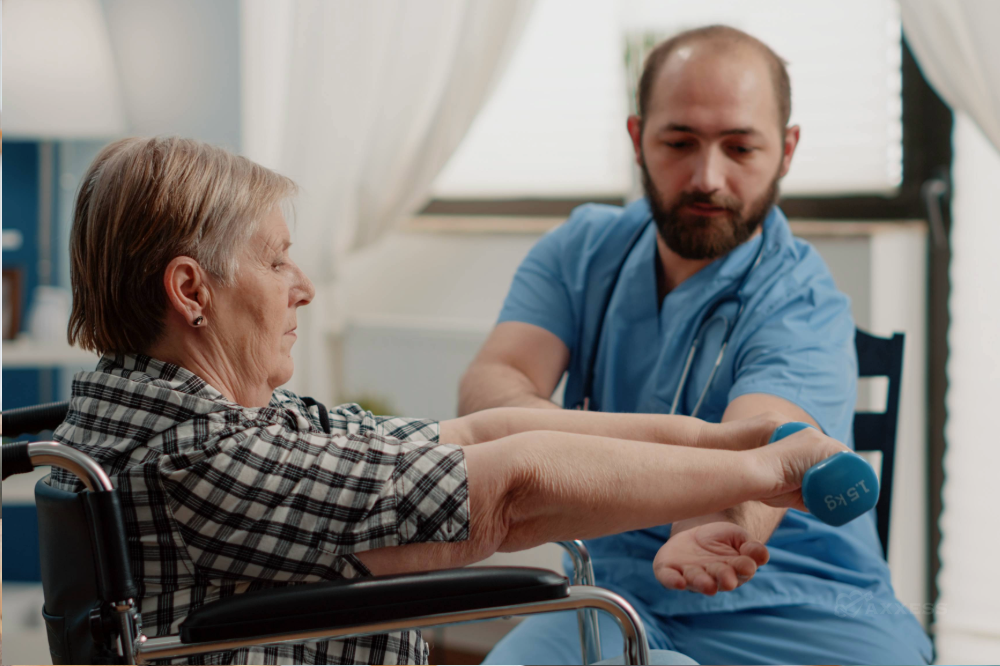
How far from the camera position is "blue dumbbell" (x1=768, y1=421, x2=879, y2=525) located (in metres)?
0.76

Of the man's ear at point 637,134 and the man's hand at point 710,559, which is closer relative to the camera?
the man's hand at point 710,559

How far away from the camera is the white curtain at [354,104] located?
82.0 inches

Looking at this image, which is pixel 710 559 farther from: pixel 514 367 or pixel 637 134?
pixel 637 134

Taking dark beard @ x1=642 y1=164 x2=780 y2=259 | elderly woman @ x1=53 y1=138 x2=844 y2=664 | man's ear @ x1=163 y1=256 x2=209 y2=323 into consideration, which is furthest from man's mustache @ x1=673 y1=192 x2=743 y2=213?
man's ear @ x1=163 y1=256 x2=209 y2=323

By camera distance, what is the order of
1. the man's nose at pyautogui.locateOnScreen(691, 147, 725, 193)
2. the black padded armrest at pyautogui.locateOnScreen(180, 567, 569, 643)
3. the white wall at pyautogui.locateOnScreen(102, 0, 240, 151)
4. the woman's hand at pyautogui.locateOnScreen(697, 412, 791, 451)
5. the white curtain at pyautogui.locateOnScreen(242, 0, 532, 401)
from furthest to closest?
1. the white wall at pyautogui.locateOnScreen(102, 0, 240, 151)
2. the white curtain at pyautogui.locateOnScreen(242, 0, 532, 401)
3. the man's nose at pyautogui.locateOnScreen(691, 147, 725, 193)
4. the woman's hand at pyautogui.locateOnScreen(697, 412, 791, 451)
5. the black padded armrest at pyautogui.locateOnScreen(180, 567, 569, 643)

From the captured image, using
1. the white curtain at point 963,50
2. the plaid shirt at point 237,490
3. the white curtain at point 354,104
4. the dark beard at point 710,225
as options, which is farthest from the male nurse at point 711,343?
the white curtain at point 354,104

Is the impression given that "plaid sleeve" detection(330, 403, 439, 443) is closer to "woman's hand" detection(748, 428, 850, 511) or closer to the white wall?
"woman's hand" detection(748, 428, 850, 511)

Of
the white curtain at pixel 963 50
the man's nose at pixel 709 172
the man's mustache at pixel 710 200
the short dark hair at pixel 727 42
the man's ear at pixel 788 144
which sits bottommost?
the man's mustache at pixel 710 200

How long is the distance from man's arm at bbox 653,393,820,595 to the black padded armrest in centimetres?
A: 20

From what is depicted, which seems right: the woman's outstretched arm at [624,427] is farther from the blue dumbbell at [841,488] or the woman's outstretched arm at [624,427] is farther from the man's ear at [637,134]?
the man's ear at [637,134]

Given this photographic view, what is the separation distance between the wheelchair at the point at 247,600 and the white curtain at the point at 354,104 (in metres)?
1.53

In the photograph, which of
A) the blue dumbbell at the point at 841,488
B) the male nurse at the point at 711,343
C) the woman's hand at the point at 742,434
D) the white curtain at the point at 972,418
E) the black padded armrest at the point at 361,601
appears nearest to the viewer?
the black padded armrest at the point at 361,601

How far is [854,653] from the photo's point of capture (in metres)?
1.05

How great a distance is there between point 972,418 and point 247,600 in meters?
1.84
